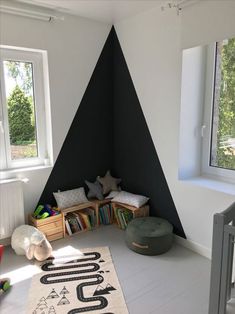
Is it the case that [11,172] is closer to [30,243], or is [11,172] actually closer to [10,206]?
[10,206]

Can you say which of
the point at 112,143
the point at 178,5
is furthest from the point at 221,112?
the point at 112,143

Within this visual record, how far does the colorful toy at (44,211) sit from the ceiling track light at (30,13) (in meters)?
1.99

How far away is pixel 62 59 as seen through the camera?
307 centimetres

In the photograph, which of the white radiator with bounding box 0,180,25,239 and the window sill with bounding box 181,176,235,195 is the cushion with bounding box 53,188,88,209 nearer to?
the white radiator with bounding box 0,180,25,239

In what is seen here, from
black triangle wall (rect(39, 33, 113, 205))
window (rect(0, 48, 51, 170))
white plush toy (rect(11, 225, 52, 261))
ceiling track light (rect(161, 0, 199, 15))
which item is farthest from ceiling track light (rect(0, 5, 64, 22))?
white plush toy (rect(11, 225, 52, 261))

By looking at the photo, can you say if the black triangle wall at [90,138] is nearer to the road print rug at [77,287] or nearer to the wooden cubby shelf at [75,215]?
the wooden cubby shelf at [75,215]

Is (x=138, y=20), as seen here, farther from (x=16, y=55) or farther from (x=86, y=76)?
(x=16, y=55)

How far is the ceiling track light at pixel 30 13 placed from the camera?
2.56 meters

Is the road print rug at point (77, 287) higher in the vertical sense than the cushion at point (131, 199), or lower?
lower

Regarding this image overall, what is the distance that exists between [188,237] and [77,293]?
4.25 ft

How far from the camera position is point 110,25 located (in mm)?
3375

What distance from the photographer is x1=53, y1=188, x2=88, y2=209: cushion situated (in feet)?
10.3

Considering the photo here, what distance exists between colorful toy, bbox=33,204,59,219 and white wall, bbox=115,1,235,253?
1323mm

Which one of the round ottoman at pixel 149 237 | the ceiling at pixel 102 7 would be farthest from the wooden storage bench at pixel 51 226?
the ceiling at pixel 102 7
